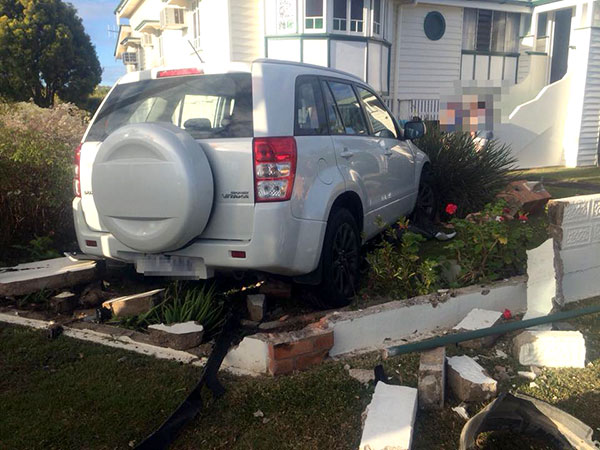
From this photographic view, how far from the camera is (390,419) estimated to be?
9.02 ft

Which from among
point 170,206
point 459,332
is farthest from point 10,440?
point 459,332

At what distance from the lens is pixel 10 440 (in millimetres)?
2838

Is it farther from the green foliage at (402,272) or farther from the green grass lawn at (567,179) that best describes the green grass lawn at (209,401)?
the green grass lawn at (567,179)

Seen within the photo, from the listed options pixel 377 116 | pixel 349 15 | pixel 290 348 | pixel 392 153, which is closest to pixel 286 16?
pixel 349 15

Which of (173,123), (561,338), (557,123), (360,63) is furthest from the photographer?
(360,63)

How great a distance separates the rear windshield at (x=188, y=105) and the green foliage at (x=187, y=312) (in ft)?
4.26

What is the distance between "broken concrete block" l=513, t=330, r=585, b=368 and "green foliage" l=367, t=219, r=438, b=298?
862 mm

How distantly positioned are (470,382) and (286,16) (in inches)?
516

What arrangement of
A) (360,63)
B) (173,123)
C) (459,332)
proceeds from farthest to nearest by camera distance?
(360,63) < (173,123) < (459,332)

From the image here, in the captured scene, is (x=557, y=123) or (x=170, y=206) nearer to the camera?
(x=170, y=206)

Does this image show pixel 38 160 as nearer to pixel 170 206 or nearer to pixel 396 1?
pixel 170 206

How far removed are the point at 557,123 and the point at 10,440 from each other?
1438 centimetres

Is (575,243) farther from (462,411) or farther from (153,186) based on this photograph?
(153,186)

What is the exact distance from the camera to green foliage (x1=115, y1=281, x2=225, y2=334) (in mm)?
4160
